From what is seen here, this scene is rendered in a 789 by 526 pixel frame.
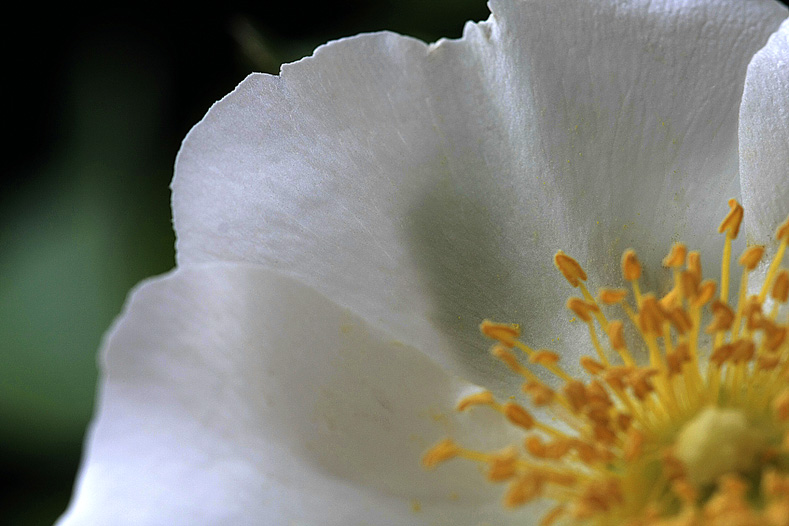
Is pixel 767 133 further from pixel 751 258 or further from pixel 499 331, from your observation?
pixel 499 331

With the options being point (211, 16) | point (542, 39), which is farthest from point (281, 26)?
point (542, 39)

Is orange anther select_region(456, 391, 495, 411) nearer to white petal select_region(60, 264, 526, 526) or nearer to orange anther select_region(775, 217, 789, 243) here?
white petal select_region(60, 264, 526, 526)

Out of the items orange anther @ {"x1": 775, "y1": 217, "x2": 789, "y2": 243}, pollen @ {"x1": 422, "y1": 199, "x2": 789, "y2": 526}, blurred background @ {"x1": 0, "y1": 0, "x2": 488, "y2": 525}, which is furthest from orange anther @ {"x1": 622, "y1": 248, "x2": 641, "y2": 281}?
blurred background @ {"x1": 0, "y1": 0, "x2": 488, "y2": 525}

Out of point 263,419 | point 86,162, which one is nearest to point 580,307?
point 263,419

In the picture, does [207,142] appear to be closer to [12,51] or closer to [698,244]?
[698,244]

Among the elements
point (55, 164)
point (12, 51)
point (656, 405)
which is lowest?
point (656, 405)

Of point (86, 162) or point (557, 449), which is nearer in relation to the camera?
point (557, 449)
